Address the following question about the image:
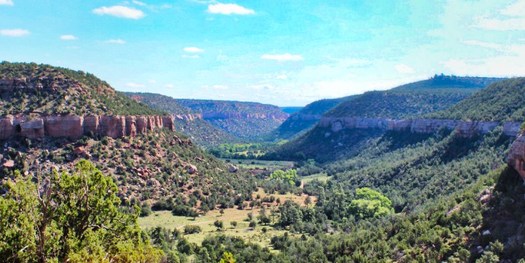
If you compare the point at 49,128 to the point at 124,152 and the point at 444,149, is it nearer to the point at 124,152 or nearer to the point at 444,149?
the point at 124,152

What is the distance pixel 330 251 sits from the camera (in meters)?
49.4

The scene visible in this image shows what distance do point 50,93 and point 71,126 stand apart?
7.66 meters

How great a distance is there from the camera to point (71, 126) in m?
75.9

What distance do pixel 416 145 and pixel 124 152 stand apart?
82218 mm

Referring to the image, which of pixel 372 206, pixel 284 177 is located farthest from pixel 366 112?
pixel 372 206

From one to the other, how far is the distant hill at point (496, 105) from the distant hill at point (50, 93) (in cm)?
7617

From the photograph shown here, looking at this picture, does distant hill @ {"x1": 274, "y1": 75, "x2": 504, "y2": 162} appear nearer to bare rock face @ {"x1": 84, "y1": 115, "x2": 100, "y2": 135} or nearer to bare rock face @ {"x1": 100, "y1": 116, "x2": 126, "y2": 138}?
bare rock face @ {"x1": 100, "y1": 116, "x2": 126, "y2": 138}

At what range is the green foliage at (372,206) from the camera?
77.7 metres

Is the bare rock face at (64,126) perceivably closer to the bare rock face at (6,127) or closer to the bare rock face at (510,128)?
the bare rock face at (6,127)

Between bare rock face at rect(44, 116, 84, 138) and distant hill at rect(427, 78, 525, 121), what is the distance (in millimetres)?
81156

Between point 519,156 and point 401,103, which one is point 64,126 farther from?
point 401,103

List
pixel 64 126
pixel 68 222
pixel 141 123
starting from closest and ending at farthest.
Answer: pixel 68 222 < pixel 64 126 < pixel 141 123

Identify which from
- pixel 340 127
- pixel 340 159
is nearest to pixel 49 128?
pixel 340 159

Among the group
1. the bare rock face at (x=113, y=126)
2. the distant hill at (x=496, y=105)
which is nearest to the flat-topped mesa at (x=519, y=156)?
the distant hill at (x=496, y=105)
